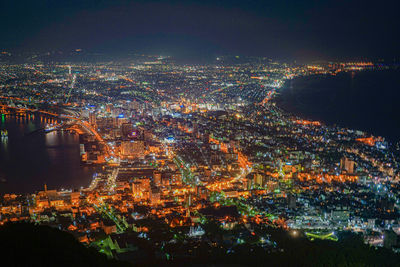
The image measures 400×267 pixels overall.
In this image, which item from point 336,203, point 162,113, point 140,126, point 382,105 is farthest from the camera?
point 382,105

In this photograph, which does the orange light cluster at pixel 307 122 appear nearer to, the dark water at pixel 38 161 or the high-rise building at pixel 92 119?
the high-rise building at pixel 92 119

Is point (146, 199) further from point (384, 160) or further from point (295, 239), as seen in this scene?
point (384, 160)

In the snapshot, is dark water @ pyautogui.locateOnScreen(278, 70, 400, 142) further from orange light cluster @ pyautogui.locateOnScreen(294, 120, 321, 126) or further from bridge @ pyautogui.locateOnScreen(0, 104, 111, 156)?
bridge @ pyautogui.locateOnScreen(0, 104, 111, 156)

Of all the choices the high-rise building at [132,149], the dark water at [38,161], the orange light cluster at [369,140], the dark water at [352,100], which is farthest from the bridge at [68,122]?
the dark water at [352,100]

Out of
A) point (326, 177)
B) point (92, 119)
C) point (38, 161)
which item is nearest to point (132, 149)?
point (38, 161)

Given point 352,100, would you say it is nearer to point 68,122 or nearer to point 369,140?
point 369,140

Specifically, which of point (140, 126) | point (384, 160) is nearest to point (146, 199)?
point (384, 160)
